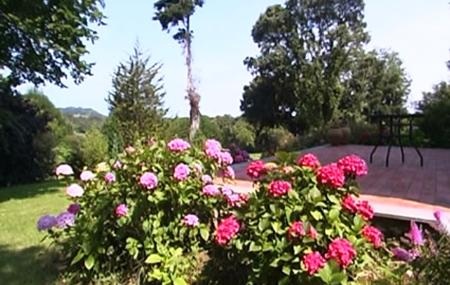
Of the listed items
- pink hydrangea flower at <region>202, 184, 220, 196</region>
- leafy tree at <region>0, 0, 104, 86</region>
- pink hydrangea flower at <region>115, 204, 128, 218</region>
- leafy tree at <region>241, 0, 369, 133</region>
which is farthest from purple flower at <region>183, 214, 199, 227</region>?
leafy tree at <region>241, 0, 369, 133</region>

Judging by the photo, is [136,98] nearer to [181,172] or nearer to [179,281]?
[181,172]

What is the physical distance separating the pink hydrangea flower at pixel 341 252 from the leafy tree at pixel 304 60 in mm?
21440

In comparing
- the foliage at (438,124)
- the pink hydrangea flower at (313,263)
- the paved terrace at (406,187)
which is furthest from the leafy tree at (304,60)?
the pink hydrangea flower at (313,263)

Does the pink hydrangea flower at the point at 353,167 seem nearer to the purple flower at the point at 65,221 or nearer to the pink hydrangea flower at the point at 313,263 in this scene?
the pink hydrangea flower at the point at 313,263

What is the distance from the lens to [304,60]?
2445 cm

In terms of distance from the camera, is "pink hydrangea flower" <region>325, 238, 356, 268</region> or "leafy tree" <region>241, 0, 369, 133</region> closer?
"pink hydrangea flower" <region>325, 238, 356, 268</region>

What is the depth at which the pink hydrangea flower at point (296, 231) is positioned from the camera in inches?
103

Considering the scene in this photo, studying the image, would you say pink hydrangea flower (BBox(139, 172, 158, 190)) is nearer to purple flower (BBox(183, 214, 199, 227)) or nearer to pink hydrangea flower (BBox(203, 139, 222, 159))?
purple flower (BBox(183, 214, 199, 227))

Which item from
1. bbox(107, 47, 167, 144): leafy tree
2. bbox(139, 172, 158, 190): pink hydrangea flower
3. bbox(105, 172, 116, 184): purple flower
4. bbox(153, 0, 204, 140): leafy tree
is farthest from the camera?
bbox(153, 0, 204, 140): leafy tree

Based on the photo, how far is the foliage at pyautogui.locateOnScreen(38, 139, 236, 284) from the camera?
3.28 metres

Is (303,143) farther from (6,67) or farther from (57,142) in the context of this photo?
(6,67)

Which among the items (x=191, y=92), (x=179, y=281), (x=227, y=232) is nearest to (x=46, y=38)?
(x=179, y=281)

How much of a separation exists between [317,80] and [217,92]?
5.60m

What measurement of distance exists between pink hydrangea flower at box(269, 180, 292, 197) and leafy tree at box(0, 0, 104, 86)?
8704 mm
